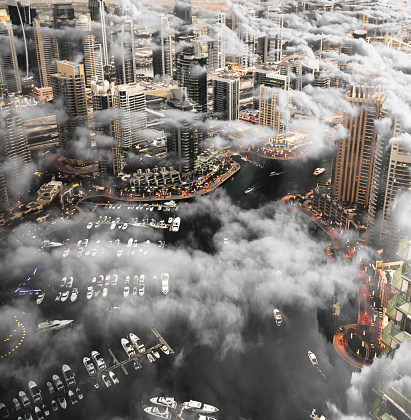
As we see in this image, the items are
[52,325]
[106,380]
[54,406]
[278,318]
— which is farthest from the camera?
[52,325]

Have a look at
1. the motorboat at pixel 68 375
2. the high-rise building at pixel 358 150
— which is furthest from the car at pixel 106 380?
the high-rise building at pixel 358 150

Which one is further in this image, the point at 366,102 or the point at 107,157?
the point at 107,157

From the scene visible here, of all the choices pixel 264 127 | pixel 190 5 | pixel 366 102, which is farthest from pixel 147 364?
pixel 190 5

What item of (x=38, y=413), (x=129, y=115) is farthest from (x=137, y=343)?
(x=129, y=115)

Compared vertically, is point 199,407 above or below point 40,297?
above

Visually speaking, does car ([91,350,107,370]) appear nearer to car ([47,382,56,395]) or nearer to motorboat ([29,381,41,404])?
car ([47,382,56,395])

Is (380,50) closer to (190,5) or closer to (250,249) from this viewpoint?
(250,249)

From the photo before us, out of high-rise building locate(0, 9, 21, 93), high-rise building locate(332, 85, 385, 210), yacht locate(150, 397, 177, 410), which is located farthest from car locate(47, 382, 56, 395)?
high-rise building locate(0, 9, 21, 93)

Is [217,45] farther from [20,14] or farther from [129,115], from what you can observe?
[20,14]
